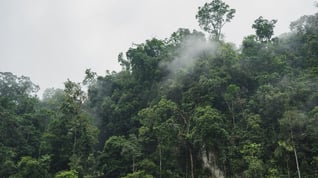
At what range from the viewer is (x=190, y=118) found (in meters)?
26.2

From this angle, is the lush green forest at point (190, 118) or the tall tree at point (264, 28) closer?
the lush green forest at point (190, 118)

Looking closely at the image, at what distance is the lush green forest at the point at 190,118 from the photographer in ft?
74.3

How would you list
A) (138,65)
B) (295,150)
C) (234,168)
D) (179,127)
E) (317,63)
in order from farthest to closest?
(138,65)
(317,63)
(179,127)
(234,168)
(295,150)

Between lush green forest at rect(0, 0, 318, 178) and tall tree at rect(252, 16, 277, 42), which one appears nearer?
lush green forest at rect(0, 0, 318, 178)

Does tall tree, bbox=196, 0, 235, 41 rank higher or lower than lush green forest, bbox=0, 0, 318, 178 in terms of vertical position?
higher

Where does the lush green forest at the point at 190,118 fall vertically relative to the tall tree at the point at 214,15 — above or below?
below

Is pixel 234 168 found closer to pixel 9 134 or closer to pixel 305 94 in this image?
pixel 305 94

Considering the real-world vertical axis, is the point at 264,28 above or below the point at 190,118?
above

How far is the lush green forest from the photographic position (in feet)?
74.3

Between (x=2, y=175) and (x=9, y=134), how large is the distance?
567cm

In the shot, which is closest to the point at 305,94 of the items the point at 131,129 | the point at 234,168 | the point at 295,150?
the point at 295,150

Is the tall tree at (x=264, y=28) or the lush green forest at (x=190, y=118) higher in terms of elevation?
the tall tree at (x=264, y=28)

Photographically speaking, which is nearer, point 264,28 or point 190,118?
point 190,118

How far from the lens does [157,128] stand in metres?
24.1
